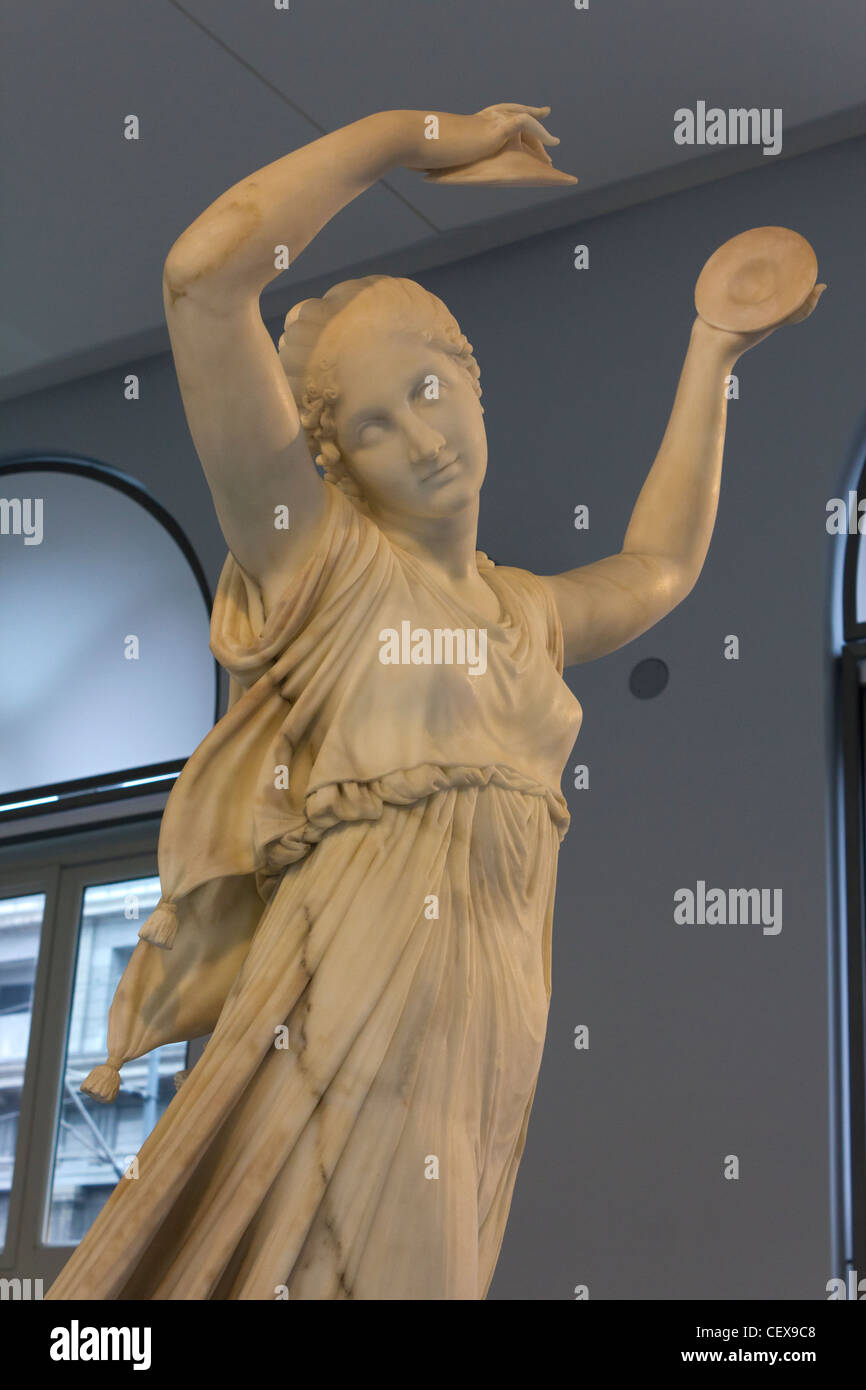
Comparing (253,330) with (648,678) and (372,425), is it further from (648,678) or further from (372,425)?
(648,678)

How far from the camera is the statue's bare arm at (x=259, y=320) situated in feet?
5.77

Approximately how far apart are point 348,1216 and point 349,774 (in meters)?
0.53

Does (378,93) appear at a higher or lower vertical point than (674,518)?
higher

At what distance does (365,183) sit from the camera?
1911 mm

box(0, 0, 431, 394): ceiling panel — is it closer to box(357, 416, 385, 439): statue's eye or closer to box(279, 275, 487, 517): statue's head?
box(279, 275, 487, 517): statue's head

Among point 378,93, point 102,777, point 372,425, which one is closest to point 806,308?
point 372,425

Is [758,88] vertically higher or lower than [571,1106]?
higher

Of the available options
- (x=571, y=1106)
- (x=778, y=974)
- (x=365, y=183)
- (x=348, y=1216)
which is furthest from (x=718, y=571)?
(x=348, y=1216)

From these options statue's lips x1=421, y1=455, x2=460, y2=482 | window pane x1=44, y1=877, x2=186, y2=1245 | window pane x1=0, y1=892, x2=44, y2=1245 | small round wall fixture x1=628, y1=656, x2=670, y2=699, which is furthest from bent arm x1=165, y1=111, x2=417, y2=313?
window pane x1=0, y1=892, x2=44, y2=1245

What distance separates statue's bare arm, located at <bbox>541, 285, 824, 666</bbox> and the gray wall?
6.85 feet

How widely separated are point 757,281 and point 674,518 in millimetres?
382

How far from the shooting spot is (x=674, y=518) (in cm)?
240
